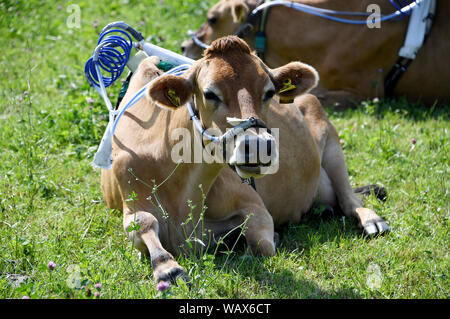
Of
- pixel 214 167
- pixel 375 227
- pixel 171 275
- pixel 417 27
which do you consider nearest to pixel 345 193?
pixel 375 227

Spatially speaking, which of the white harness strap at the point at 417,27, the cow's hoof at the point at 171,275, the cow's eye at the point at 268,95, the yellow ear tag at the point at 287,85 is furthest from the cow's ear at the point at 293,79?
the white harness strap at the point at 417,27

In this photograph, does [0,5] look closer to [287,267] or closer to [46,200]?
[46,200]

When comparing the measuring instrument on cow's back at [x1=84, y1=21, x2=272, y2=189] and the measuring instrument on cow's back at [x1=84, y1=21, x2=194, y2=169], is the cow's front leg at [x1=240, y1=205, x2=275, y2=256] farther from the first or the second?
the measuring instrument on cow's back at [x1=84, y1=21, x2=194, y2=169]

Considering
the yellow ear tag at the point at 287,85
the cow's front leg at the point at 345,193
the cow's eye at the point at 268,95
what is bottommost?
the cow's front leg at the point at 345,193

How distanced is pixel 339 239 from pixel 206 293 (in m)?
1.51

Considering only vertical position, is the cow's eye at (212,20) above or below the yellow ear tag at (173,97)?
below

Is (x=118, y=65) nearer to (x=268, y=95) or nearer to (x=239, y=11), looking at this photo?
(x=268, y=95)

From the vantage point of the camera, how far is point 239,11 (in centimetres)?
783

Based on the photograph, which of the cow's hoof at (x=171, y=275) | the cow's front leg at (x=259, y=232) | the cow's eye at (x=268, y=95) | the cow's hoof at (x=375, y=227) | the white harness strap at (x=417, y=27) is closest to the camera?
the cow's hoof at (x=171, y=275)

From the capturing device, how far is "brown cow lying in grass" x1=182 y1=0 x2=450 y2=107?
7.59 meters

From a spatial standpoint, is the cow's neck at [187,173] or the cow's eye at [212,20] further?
the cow's eye at [212,20]

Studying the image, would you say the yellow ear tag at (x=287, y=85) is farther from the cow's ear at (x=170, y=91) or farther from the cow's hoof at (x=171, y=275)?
the cow's hoof at (x=171, y=275)

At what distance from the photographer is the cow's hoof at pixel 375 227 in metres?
4.80

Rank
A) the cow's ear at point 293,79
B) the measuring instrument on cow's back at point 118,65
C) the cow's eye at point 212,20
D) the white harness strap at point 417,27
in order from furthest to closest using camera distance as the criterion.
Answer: the cow's eye at point 212,20 → the white harness strap at point 417,27 → the measuring instrument on cow's back at point 118,65 → the cow's ear at point 293,79
